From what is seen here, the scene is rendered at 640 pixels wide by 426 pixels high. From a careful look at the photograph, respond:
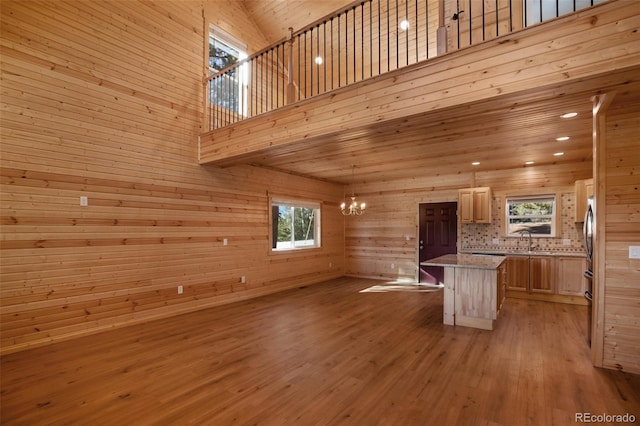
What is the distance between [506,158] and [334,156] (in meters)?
3.20

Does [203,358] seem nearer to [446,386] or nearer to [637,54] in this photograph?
[446,386]

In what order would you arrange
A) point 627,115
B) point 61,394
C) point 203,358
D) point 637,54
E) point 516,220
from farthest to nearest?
point 516,220, point 203,358, point 627,115, point 61,394, point 637,54

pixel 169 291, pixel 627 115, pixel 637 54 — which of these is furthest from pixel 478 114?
pixel 169 291

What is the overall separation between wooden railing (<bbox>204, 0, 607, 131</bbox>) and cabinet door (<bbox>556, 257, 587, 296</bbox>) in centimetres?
413

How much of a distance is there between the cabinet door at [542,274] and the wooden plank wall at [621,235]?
3022 millimetres

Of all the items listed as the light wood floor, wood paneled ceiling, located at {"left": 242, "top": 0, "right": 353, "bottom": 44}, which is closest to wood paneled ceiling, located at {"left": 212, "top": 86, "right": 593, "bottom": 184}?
the light wood floor

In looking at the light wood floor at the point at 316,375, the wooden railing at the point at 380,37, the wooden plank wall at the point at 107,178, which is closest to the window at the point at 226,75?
the wooden railing at the point at 380,37

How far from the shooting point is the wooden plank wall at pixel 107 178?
3.57 m

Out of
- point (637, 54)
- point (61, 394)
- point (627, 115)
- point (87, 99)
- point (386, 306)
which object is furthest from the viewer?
point (386, 306)

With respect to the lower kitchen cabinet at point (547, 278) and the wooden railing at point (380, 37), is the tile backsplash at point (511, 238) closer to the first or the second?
the lower kitchen cabinet at point (547, 278)

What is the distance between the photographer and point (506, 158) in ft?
18.7

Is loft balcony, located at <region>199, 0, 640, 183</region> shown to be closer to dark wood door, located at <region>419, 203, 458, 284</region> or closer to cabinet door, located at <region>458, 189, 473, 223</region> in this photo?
cabinet door, located at <region>458, 189, 473, 223</region>

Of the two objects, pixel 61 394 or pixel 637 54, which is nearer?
pixel 637 54

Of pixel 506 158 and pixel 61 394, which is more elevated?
pixel 506 158
